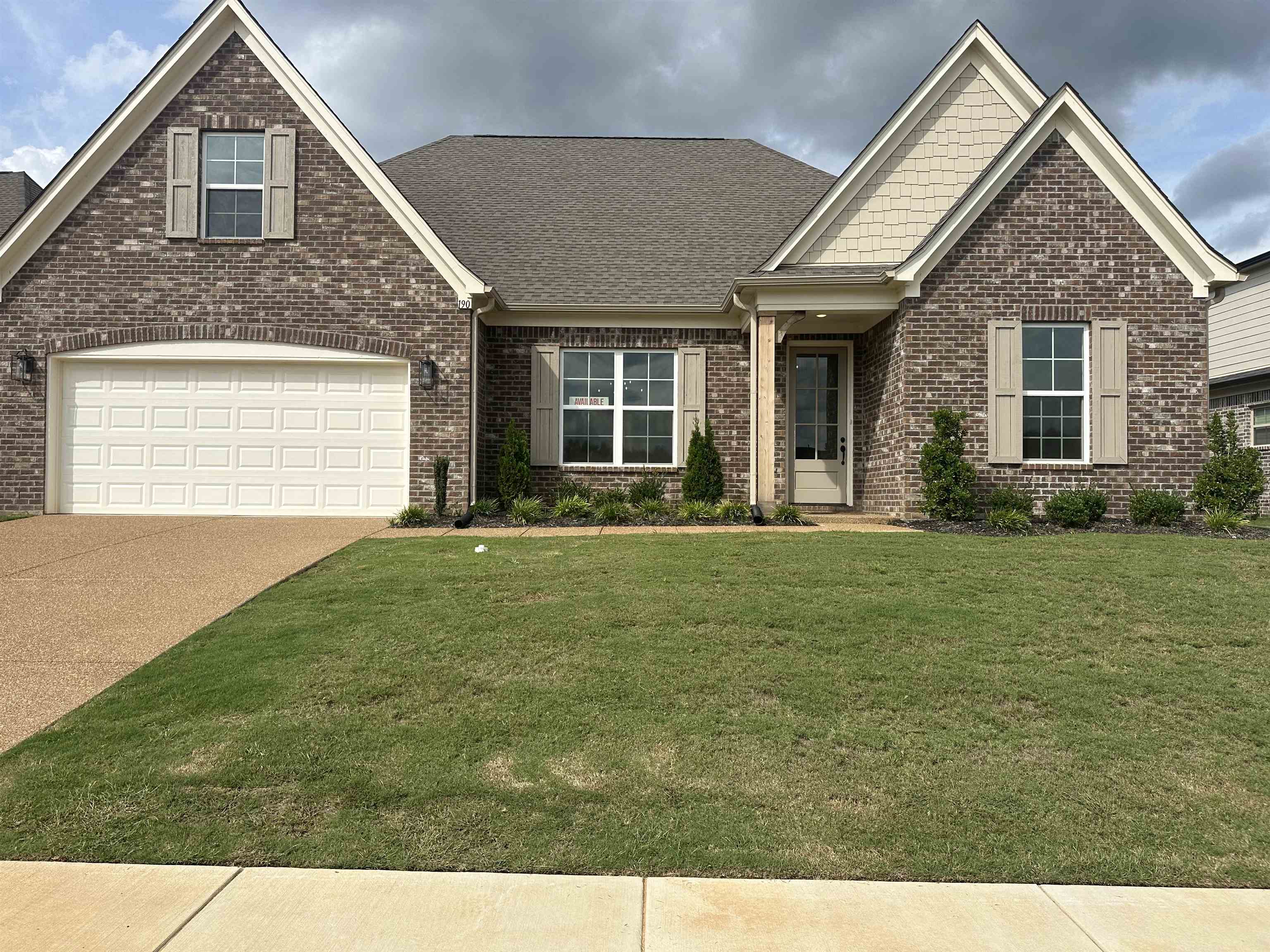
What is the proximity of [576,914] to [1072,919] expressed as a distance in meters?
1.71

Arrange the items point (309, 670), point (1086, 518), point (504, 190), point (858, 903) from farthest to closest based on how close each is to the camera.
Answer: point (504, 190) → point (1086, 518) → point (309, 670) → point (858, 903)

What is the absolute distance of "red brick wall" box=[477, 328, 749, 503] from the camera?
13344mm

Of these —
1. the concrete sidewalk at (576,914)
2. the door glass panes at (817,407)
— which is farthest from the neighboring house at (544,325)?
the concrete sidewalk at (576,914)

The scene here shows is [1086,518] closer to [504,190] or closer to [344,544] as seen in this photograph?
[344,544]

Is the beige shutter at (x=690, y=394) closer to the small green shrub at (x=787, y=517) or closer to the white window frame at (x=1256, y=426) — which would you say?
the small green shrub at (x=787, y=517)

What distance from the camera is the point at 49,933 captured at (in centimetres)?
276

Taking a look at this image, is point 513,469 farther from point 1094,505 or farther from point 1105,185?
point 1105,185

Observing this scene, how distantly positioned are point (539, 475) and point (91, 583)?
6.81 meters

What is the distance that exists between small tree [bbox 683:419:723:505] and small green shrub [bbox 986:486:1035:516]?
12.1 feet

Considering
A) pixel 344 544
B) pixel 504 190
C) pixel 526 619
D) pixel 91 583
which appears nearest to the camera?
pixel 526 619

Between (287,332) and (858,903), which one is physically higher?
(287,332)

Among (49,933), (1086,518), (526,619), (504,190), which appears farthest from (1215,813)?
(504,190)

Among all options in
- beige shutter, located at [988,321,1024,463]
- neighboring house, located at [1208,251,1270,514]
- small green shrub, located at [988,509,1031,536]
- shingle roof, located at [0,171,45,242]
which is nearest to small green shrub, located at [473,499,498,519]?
small green shrub, located at [988,509,1031,536]

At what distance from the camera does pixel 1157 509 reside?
10.7 m
